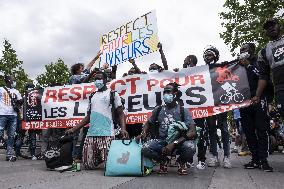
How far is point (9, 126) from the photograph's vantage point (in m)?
9.35

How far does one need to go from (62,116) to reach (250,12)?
637 inches

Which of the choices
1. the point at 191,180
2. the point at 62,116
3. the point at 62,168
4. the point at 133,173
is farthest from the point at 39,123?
the point at 191,180

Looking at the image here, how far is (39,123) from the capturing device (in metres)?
9.73

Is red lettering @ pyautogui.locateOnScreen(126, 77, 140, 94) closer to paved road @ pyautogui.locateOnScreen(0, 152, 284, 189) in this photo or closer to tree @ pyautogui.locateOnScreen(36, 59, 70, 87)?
paved road @ pyautogui.locateOnScreen(0, 152, 284, 189)

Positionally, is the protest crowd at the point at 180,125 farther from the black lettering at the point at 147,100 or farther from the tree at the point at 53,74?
the tree at the point at 53,74

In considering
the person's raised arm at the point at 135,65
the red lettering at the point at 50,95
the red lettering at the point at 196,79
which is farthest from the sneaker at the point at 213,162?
the red lettering at the point at 50,95

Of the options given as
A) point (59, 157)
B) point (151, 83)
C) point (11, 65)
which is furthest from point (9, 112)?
point (11, 65)

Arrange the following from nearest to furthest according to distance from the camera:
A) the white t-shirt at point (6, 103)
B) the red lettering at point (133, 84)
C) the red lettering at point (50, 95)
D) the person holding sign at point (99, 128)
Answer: the person holding sign at point (99, 128), the red lettering at point (133, 84), the white t-shirt at point (6, 103), the red lettering at point (50, 95)

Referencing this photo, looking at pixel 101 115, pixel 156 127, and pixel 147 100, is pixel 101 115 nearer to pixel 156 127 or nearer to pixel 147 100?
pixel 156 127

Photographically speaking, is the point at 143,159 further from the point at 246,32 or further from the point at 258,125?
the point at 246,32

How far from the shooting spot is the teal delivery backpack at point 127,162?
5832mm

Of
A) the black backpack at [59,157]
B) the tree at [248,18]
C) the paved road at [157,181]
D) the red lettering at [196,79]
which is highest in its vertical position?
the tree at [248,18]

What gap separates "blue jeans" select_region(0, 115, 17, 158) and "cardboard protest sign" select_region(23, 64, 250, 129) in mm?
564

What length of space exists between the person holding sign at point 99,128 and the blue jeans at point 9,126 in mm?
2842
